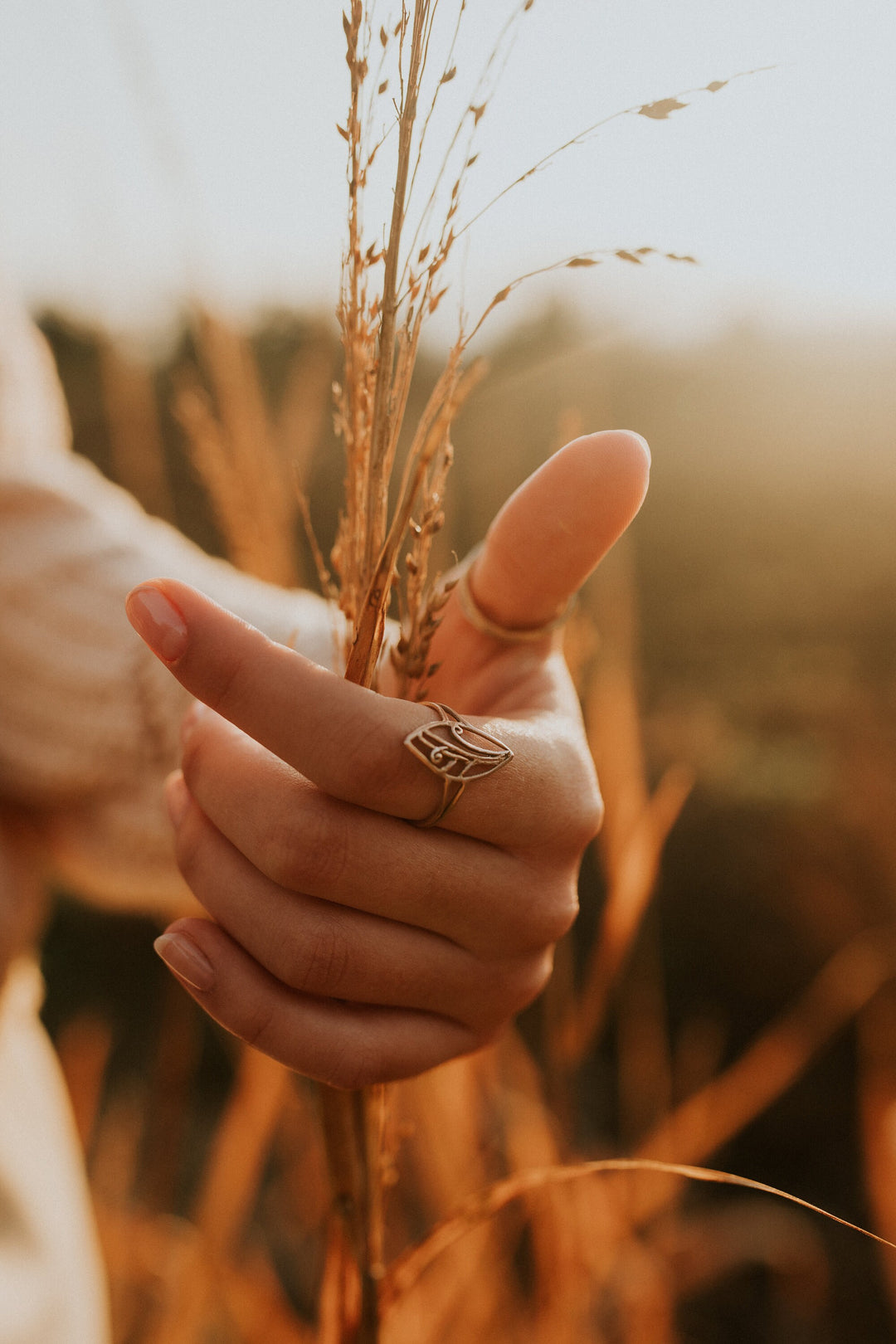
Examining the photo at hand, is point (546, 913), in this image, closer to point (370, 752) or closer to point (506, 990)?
point (506, 990)

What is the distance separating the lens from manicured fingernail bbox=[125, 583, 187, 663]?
0.35 meters

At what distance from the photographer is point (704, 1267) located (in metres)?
1.33

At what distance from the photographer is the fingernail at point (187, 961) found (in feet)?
1.37

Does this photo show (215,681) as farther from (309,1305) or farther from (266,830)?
(309,1305)

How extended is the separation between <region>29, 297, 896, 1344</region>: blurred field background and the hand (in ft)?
0.37

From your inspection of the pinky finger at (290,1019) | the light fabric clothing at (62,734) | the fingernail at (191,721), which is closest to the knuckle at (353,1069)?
the pinky finger at (290,1019)

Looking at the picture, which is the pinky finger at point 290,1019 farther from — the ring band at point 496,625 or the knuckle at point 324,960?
the ring band at point 496,625

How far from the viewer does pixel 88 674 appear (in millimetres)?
800

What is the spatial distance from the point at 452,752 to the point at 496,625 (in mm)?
187

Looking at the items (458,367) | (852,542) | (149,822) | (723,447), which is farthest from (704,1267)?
(723,447)

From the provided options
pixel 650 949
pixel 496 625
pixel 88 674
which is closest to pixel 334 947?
pixel 496 625

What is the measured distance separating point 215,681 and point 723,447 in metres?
2.98

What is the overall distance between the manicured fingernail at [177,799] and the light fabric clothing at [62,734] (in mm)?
221

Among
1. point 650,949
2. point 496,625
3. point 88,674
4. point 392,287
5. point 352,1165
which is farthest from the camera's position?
point 650,949
